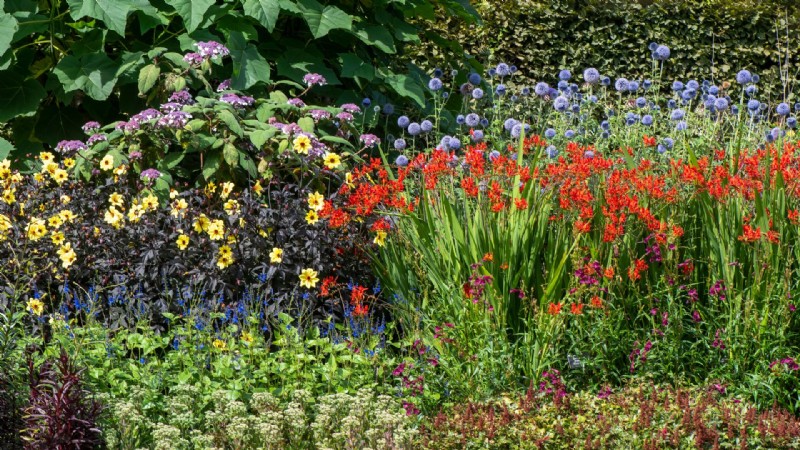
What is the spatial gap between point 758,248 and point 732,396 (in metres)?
0.64

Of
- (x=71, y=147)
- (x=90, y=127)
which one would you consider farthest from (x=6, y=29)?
(x=71, y=147)

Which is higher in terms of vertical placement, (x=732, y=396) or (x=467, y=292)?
(x=467, y=292)

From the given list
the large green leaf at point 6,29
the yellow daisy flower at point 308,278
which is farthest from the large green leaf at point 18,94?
the yellow daisy flower at point 308,278

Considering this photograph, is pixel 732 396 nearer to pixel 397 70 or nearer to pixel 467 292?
pixel 467 292

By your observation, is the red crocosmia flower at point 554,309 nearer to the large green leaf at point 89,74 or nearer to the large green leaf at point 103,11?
the large green leaf at point 103,11

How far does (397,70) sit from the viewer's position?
6.71 m

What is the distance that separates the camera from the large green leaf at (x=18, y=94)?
18.6 ft

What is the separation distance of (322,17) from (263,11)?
0.43 meters

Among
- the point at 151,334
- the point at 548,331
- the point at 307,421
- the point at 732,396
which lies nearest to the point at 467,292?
the point at 548,331

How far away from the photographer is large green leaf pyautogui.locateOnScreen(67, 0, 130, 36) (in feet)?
17.0

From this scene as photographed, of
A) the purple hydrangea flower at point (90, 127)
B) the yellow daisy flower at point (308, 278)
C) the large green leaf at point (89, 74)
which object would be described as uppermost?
the large green leaf at point (89, 74)

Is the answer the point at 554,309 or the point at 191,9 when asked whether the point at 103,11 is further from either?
the point at 554,309

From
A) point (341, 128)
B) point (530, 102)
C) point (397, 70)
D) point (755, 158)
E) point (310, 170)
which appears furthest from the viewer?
point (530, 102)

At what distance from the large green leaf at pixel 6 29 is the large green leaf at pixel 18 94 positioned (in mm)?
371
